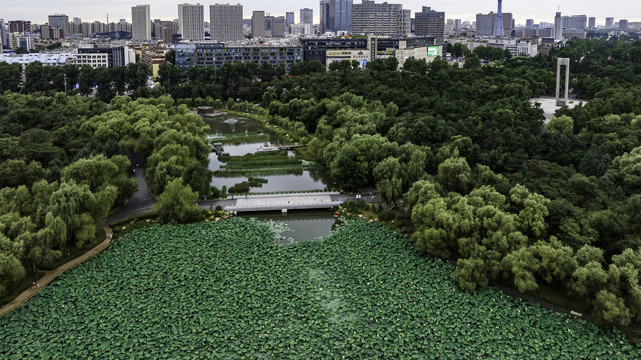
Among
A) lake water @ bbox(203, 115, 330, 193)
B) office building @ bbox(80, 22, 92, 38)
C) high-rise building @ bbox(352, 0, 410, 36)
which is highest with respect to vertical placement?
office building @ bbox(80, 22, 92, 38)

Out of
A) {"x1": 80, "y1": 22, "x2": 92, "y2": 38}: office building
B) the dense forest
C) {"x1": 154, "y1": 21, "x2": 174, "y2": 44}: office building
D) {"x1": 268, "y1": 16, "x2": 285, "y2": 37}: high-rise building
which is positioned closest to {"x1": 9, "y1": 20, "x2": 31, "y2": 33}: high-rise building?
{"x1": 80, "y1": 22, "x2": 92, "y2": 38}: office building

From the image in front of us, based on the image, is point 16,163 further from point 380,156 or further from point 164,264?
point 380,156

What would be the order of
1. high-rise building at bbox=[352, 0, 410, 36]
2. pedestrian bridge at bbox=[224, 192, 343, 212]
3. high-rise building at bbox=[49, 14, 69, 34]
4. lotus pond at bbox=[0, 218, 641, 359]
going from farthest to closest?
high-rise building at bbox=[49, 14, 69, 34] < high-rise building at bbox=[352, 0, 410, 36] < pedestrian bridge at bbox=[224, 192, 343, 212] < lotus pond at bbox=[0, 218, 641, 359]

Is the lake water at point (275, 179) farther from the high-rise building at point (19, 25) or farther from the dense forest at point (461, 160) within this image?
the high-rise building at point (19, 25)

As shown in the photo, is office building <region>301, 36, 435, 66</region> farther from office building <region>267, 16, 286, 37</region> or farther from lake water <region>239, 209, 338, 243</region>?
office building <region>267, 16, 286, 37</region>

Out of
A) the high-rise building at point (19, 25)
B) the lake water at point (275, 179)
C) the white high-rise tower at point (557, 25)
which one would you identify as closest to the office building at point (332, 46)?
the lake water at point (275, 179)

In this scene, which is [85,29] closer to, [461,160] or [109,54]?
[109,54]
